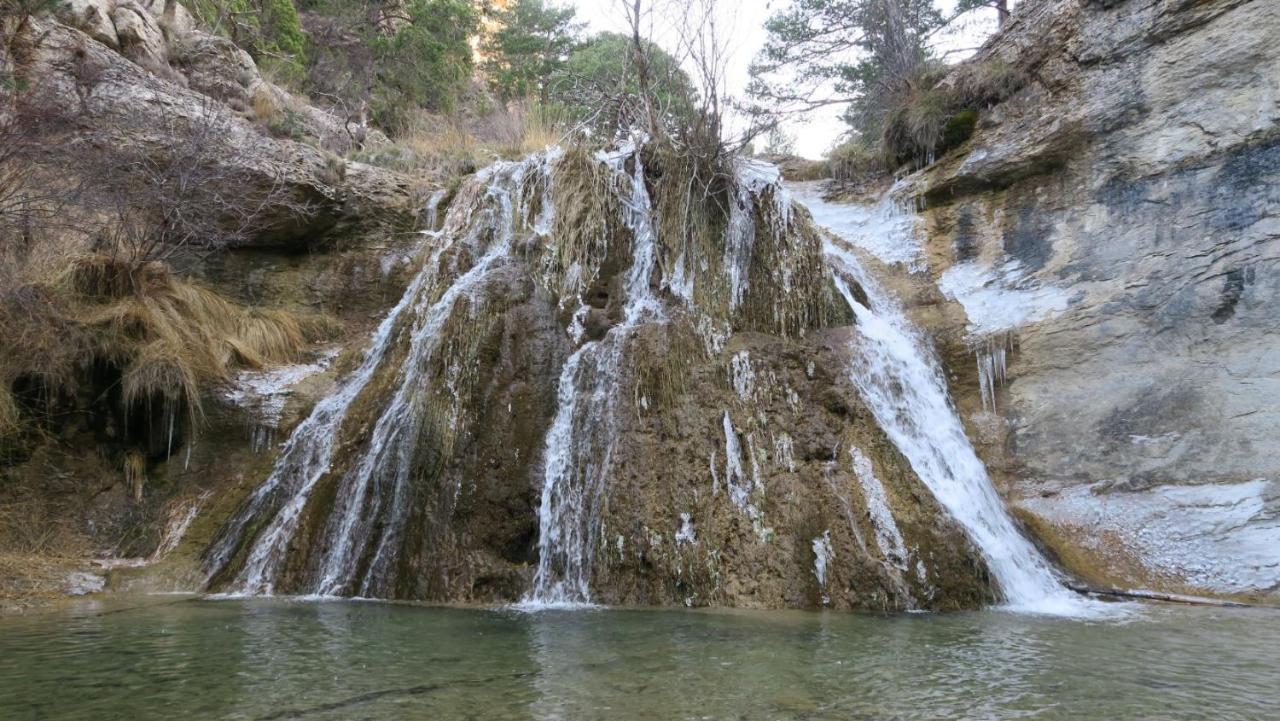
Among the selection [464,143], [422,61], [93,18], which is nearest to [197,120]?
[93,18]

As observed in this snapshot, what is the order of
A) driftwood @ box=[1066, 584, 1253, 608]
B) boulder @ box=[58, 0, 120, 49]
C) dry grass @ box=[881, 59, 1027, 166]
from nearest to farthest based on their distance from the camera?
1. driftwood @ box=[1066, 584, 1253, 608]
2. dry grass @ box=[881, 59, 1027, 166]
3. boulder @ box=[58, 0, 120, 49]

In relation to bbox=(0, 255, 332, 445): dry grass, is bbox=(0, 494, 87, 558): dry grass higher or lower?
lower

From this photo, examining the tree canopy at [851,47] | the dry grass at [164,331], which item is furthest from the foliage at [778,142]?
the dry grass at [164,331]

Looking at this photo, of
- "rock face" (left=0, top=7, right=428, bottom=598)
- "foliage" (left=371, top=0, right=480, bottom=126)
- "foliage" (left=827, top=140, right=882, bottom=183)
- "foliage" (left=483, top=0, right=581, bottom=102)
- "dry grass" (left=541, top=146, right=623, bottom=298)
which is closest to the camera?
"rock face" (left=0, top=7, right=428, bottom=598)

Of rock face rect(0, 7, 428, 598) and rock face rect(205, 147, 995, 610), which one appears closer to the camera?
rock face rect(205, 147, 995, 610)

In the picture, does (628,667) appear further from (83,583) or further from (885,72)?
(885,72)

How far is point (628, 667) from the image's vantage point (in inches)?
118

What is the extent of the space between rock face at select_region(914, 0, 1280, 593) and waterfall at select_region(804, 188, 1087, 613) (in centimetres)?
37

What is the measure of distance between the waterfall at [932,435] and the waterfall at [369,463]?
145 inches

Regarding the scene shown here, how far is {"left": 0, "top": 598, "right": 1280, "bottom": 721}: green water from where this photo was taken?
240cm

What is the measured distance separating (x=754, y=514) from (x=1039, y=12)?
7.87m

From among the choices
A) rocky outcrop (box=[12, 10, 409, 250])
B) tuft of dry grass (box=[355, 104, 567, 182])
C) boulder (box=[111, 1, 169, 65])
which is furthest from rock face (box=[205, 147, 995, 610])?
boulder (box=[111, 1, 169, 65])

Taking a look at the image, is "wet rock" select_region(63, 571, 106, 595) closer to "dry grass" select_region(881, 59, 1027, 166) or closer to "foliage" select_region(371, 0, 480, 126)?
"dry grass" select_region(881, 59, 1027, 166)

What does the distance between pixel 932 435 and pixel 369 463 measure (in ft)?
16.1
